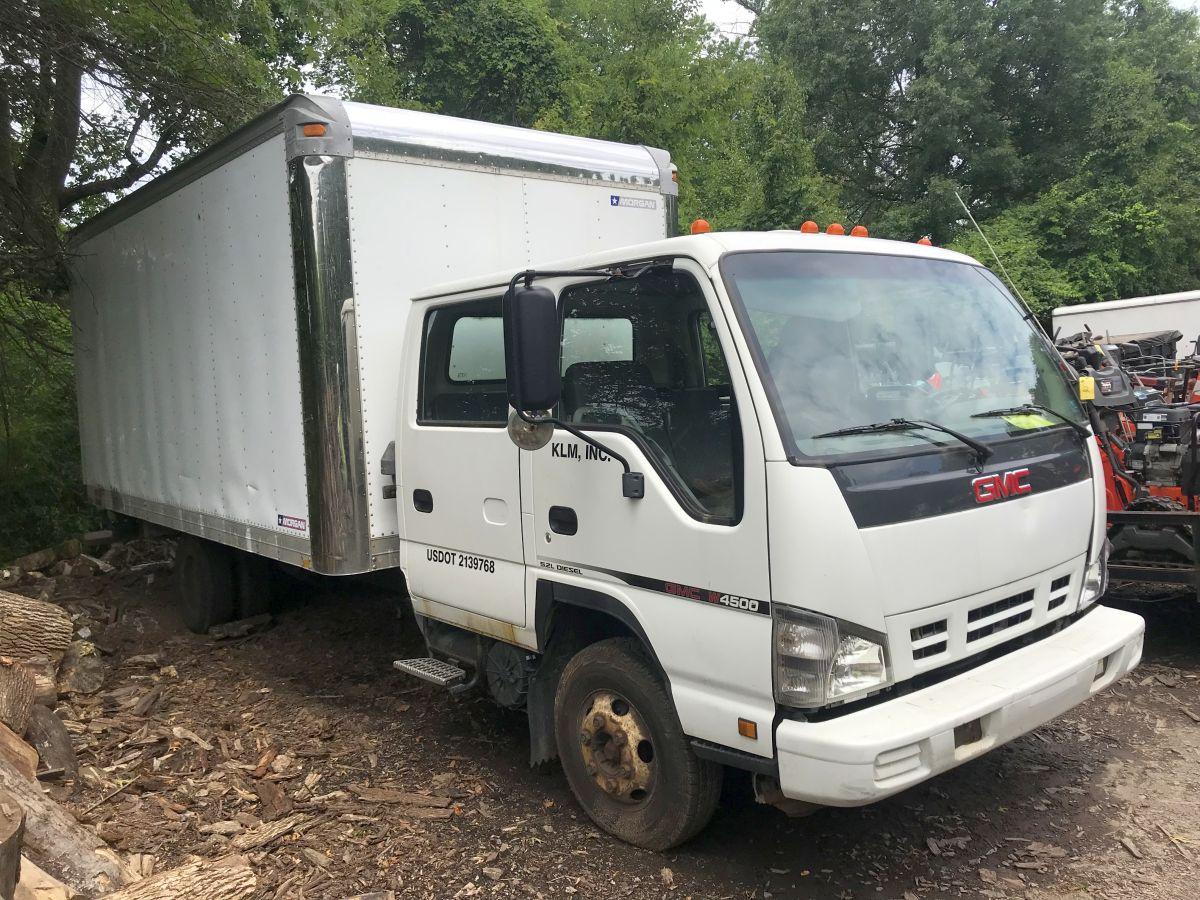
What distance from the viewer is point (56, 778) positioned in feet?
14.5

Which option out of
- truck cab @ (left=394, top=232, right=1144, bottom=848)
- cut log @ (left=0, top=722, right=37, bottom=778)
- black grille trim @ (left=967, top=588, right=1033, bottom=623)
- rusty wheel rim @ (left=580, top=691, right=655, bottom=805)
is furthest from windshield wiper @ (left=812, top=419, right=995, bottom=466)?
cut log @ (left=0, top=722, right=37, bottom=778)

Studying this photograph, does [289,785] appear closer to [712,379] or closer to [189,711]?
[189,711]

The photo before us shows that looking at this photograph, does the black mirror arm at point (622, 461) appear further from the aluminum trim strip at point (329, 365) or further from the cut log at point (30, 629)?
the cut log at point (30, 629)

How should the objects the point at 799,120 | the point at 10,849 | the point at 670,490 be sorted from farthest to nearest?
A: 1. the point at 799,120
2. the point at 670,490
3. the point at 10,849

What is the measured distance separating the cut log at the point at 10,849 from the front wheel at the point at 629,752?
6.30 ft

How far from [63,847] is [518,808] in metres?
1.78

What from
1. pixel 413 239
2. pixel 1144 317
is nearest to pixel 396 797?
pixel 413 239

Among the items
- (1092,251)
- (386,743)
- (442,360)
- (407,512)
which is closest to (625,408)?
(442,360)

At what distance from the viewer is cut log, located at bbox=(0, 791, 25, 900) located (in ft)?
9.12

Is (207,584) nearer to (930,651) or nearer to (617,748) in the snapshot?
(617,748)

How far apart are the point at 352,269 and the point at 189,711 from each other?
2.86 m

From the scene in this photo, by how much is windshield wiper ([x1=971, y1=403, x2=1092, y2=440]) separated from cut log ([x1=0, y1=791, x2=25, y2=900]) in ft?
11.3

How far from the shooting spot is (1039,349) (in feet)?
12.9

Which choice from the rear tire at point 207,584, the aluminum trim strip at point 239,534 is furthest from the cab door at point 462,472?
the rear tire at point 207,584
